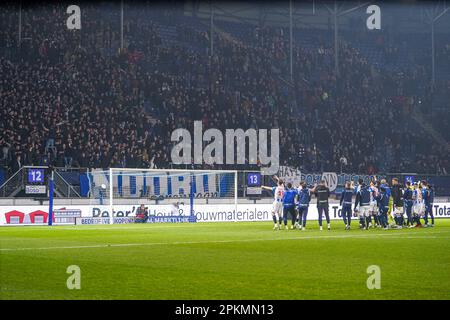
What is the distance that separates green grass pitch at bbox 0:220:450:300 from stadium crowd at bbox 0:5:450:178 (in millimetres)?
14898

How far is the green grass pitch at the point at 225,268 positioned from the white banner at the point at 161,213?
11.7 meters

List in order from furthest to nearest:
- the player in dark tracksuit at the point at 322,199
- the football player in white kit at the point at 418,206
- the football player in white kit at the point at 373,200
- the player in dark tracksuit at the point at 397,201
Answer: the football player in white kit at the point at 418,206 < the player in dark tracksuit at the point at 397,201 < the football player in white kit at the point at 373,200 < the player in dark tracksuit at the point at 322,199

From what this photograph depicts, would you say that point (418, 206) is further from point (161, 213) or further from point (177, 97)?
point (177, 97)

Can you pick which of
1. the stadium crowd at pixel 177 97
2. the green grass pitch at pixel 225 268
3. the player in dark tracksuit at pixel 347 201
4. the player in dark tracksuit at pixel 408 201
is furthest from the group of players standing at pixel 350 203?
the stadium crowd at pixel 177 97

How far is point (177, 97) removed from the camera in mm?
42719

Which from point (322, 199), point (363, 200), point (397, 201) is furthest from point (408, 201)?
point (322, 199)

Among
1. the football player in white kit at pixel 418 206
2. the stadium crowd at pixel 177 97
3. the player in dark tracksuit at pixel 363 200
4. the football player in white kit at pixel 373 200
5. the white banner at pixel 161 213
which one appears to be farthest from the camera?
the stadium crowd at pixel 177 97

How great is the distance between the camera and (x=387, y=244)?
19.6m

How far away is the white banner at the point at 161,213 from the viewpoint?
32.5m

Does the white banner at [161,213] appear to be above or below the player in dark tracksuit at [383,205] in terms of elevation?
below

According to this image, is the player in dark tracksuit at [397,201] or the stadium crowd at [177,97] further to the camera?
the stadium crowd at [177,97]

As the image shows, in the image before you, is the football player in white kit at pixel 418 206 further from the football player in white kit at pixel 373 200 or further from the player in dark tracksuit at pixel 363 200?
the player in dark tracksuit at pixel 363 200

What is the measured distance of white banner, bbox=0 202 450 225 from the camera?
1280 inches

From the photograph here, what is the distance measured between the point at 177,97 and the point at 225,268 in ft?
99.2
